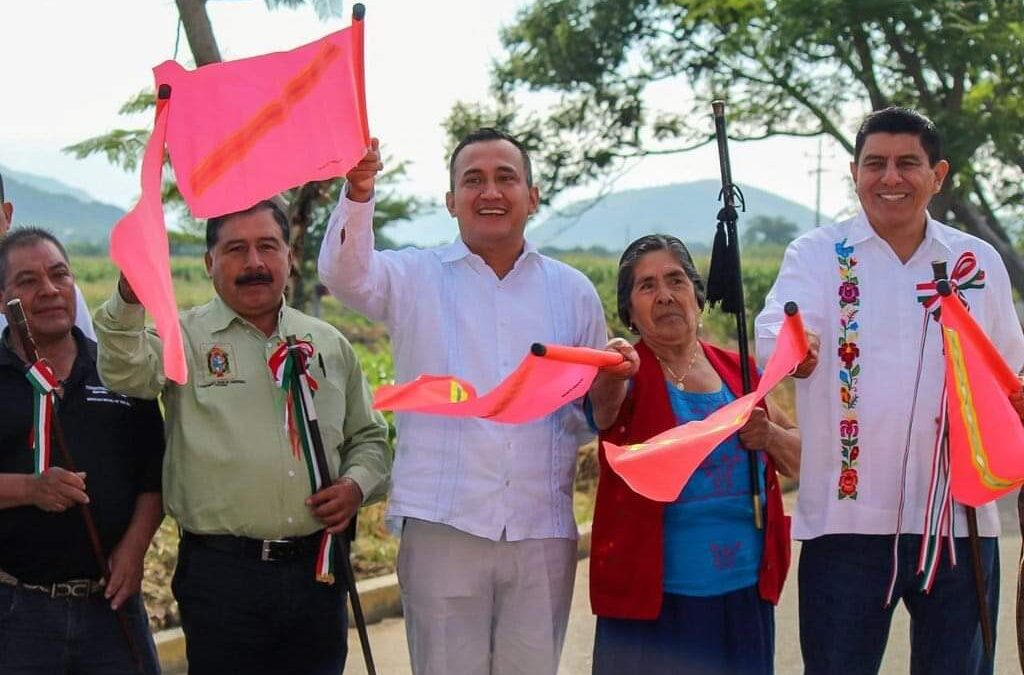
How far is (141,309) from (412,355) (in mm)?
815

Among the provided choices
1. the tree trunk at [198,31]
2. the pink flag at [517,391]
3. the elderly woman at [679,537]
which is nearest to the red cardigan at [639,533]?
the elderly woman at [679,537]

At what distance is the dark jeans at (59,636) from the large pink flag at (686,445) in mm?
1512

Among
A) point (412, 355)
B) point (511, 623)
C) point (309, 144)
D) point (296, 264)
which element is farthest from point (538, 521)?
point (296, 264)

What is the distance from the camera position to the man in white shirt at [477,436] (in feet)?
11.5

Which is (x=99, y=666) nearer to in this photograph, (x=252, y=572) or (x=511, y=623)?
(x=252, y=572)

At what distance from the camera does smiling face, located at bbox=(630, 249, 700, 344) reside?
352 cm

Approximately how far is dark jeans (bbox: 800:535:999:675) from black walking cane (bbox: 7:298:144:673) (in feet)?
6.51

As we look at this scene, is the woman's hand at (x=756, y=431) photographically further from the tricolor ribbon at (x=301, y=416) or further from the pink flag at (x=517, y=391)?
the tricolor ribbon at (x=301, y=416)

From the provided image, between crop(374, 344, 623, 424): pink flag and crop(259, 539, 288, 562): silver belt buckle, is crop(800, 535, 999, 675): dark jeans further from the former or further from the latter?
crop(259, 539, 288, 562): silver belt buckle

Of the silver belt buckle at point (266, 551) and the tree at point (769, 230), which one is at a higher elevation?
the tree at point (769, 230)

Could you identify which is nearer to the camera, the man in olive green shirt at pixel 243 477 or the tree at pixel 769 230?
the man in olive green shirt at pixel 243 477

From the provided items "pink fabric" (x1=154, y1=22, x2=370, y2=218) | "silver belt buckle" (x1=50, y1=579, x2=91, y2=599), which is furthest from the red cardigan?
"silver belt buckle" (x1=50, y1=579, x2=91, y2=599)

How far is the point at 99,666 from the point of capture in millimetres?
3420

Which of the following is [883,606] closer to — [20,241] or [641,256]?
[641,256]
